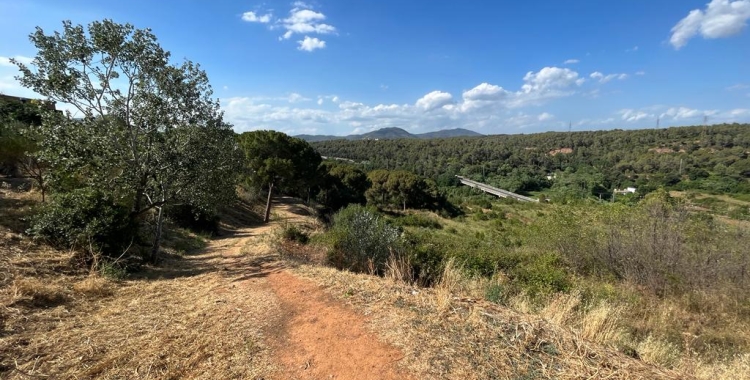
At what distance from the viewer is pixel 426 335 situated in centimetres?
418

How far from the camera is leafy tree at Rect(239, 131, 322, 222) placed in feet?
78.7

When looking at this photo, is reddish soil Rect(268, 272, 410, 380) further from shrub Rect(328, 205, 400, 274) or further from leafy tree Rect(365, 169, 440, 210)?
leafy tree Rect(365, 169, 440, 210)

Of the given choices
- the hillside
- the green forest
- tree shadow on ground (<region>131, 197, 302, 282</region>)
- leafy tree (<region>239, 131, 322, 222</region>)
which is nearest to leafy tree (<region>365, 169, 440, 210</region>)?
leafy tree (<region>239, 131, 322, 222</region>)

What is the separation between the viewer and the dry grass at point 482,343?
346cm

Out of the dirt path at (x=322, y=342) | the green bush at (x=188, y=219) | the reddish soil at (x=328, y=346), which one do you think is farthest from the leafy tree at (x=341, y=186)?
the reddish soil at (x=328, y=346)

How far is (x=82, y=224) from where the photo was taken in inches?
295

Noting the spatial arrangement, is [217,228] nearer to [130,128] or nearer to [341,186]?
[130,128]

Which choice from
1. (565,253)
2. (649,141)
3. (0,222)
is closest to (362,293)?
(0,222)

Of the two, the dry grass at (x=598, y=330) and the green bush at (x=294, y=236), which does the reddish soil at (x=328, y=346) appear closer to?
the dry grass at (x=598, y=330)

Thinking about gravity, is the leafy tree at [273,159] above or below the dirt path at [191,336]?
above

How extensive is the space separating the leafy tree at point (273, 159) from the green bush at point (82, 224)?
589 inches

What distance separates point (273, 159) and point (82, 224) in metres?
17.1

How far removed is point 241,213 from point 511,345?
2273 centimetres

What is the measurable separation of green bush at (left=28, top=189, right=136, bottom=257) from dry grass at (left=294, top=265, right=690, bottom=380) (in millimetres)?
6014
